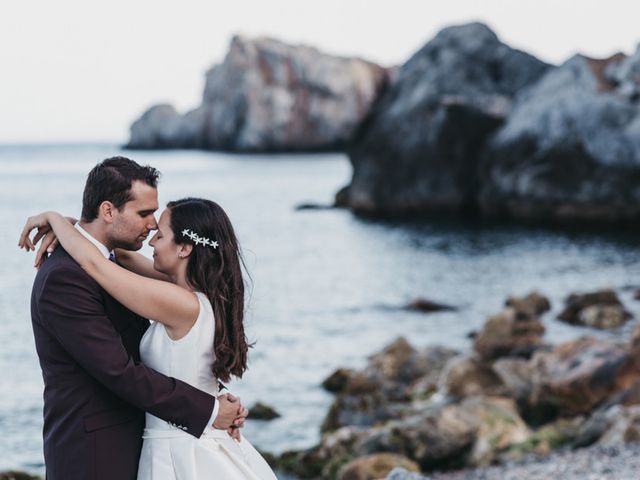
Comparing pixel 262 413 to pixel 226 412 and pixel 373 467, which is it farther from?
pixel 226 412

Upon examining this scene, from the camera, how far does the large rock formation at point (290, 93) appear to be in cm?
12062

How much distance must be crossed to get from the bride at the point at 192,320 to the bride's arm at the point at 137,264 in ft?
1.43

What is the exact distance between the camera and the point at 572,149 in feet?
142

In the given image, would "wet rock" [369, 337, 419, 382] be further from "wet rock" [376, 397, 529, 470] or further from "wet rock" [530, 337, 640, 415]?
"wet rock" [376, 397, 529, 470]

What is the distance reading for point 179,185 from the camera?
7744 centimetres

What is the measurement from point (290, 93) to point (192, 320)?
120 m

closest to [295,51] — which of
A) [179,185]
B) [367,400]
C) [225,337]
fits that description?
[179,185]

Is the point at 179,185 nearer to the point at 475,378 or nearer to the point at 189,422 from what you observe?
the point at 475,378

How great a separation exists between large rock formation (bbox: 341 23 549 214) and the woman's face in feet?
145

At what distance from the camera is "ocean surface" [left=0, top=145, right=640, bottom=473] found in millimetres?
16094

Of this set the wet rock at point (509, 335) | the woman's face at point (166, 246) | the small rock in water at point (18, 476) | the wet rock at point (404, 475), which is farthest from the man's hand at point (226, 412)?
the wet rock at point (509, 335)

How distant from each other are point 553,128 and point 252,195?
30.2 metres

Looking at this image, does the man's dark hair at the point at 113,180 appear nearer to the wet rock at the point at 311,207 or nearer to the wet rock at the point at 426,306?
the wet rock at the point at 426,306

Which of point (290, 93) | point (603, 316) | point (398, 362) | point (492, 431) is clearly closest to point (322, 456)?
point (492, 431)
